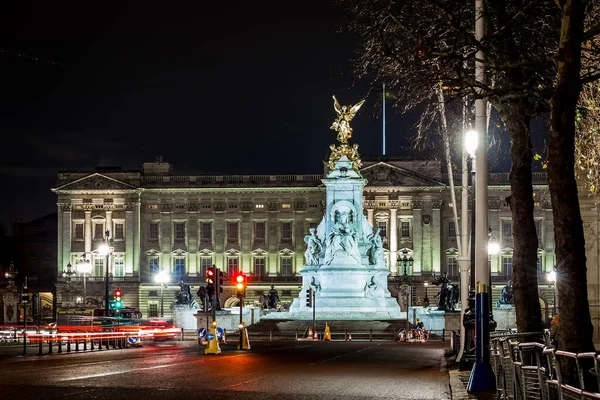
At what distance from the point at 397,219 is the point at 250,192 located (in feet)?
54.4

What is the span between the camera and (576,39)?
16188 millimetres

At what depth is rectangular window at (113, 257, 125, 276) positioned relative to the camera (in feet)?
418

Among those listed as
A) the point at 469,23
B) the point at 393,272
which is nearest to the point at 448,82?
the point at 469,23

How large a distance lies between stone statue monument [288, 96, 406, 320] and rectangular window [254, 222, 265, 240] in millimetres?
59047

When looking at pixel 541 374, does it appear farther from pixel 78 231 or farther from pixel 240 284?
pixel 78 231

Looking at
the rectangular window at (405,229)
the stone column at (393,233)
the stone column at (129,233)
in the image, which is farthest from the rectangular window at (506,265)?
the stone column at (129,233)

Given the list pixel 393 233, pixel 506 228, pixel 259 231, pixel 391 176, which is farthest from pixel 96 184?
pixel 506 228

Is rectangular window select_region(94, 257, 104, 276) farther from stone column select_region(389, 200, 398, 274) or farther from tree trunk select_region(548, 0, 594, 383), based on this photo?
tree trunk select_region(548, 0, 594, 383)

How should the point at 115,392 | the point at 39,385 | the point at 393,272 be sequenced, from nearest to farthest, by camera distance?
the point at 115,392 → the point at 39,385 → the point at 393,272

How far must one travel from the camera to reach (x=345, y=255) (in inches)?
2650

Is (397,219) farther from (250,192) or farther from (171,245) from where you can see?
(171,245)

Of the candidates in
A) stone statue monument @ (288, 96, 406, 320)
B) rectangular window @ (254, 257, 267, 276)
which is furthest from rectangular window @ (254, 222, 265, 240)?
stone statue monument @ (288, 96, 406, 320)

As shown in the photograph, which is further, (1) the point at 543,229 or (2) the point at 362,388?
(1) the point at 543,229

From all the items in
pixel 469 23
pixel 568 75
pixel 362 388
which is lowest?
pixel 362 388
